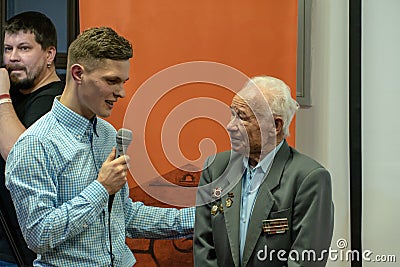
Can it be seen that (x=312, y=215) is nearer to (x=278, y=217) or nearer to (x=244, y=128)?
(x=278, y=217)

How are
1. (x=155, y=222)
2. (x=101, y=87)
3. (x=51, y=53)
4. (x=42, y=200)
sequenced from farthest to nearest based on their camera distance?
(x=51, y=53), (x=155, y=222), (x=101, y=87), (x=42, y=200)

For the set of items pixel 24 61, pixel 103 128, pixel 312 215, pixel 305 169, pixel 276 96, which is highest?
Result: pixel 24 61

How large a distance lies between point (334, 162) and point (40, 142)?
157 cm

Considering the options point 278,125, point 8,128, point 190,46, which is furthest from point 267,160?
point 8,128

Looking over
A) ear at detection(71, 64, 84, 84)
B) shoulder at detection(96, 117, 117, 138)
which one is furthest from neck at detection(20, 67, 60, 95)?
ear at detection(71, 64, 84, 84)

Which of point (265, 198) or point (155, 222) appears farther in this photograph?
point (155, 222)

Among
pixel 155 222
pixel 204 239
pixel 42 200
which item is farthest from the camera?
pixel 155 222

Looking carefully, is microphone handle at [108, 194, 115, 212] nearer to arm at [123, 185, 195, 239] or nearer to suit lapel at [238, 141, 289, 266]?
arm at [123, 185, 195, 239]

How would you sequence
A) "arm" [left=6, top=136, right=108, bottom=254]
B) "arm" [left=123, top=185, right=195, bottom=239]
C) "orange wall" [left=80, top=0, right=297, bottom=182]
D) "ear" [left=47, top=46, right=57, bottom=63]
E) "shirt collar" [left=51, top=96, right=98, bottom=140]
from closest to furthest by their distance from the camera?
"arm" [left=6, top=136, right=108, bottom=254]
"shirt collar" [left=51, top=96, right=98, bottom=140]
"arm" [left=123, top=185, right=195, bottom=239]
"ear" [left=47, top=46, right=57, bottom=63]
"orange wall" [left=80, top=0, right=297, bottom=182]

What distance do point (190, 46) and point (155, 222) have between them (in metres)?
0.79

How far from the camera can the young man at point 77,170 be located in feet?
5.97

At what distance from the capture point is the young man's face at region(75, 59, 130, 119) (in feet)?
6.22

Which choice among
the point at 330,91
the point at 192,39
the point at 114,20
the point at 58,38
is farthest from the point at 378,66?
the point at 58,38

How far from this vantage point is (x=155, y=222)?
2182 mm
